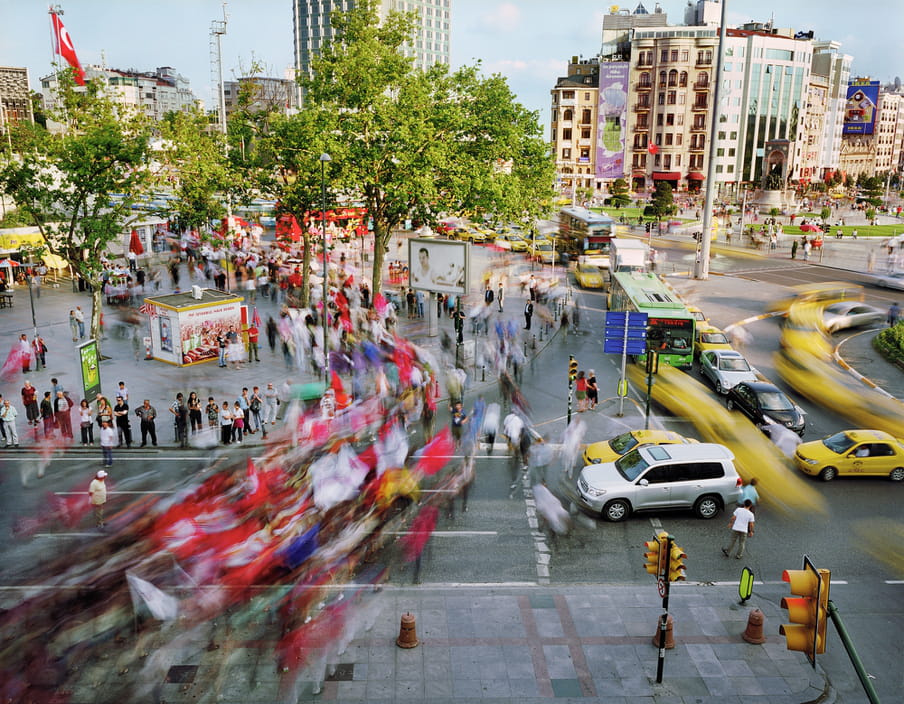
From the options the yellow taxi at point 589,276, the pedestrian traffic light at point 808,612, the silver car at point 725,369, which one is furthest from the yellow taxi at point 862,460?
the yellow taxi at point 589,276

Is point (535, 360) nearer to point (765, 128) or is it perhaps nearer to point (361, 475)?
point (361, 475)

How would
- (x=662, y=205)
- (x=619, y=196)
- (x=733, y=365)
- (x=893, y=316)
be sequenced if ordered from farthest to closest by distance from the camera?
(x=619, y=196) < (x=662, y=205) < (x=893, y=316) < (x=733, y=365)

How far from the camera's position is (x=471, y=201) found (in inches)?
1296

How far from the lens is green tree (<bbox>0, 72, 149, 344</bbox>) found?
86.4 ft

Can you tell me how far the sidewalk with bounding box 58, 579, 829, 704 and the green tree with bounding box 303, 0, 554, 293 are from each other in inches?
814

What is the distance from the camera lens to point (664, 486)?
16.0 m

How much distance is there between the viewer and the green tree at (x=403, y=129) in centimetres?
3033

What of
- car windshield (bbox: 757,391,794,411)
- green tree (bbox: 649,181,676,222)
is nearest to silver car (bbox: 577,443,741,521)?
car windshield (bbox: 757,391,794,411)

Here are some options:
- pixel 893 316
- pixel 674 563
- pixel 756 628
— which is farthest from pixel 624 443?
pixel 893 316

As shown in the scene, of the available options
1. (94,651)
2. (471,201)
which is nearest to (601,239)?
(471,201)

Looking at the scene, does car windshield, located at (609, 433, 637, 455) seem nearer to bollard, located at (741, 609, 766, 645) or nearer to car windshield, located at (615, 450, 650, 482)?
car windshield, located at (615, 450, 650, 482)

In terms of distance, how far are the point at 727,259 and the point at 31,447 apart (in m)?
49.8

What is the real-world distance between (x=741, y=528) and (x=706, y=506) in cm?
217

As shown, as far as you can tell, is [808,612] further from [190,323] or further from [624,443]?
[190,323]
